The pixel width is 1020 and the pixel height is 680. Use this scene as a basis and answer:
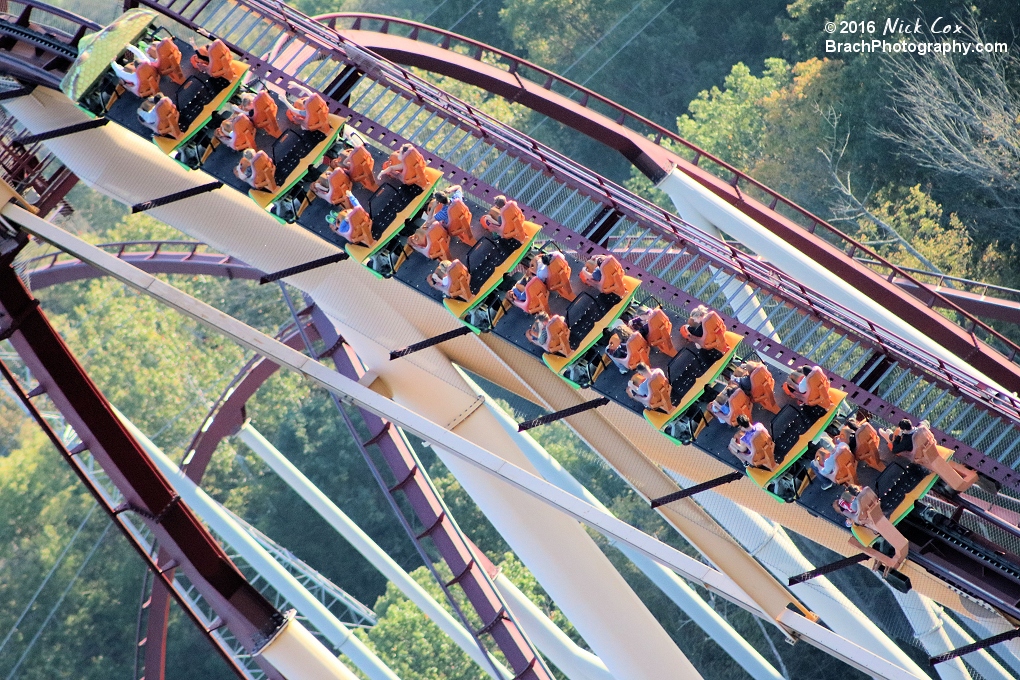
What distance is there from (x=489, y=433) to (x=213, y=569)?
240cm

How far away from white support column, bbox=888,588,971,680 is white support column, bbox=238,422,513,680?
426 cm

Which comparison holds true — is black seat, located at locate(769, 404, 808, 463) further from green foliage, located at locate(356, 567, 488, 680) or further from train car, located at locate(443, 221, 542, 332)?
green foliage, located at locate(356, 567, 488, 680)

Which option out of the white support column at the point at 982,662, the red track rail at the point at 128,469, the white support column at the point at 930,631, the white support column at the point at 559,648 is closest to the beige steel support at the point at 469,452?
the red track rail at the point at 128,469

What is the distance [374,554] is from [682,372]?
7377 mm

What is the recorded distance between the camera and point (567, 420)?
9.30 m

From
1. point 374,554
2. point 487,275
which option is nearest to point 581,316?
point 487,275

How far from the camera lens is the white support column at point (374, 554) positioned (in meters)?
13.2

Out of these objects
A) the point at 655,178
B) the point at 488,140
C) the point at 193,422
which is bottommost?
the point at 193,422

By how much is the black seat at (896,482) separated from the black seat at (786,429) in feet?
2.08

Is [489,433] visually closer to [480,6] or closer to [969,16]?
[969,16]

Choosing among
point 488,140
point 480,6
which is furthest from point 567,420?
point 480,6

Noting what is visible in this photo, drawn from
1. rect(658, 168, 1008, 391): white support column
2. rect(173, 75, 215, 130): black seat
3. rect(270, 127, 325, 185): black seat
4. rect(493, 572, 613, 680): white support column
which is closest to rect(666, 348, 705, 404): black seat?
rect(270, 127, 325, 185): black seat

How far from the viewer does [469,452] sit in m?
8.59

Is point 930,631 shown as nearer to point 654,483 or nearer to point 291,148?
point 654,483
